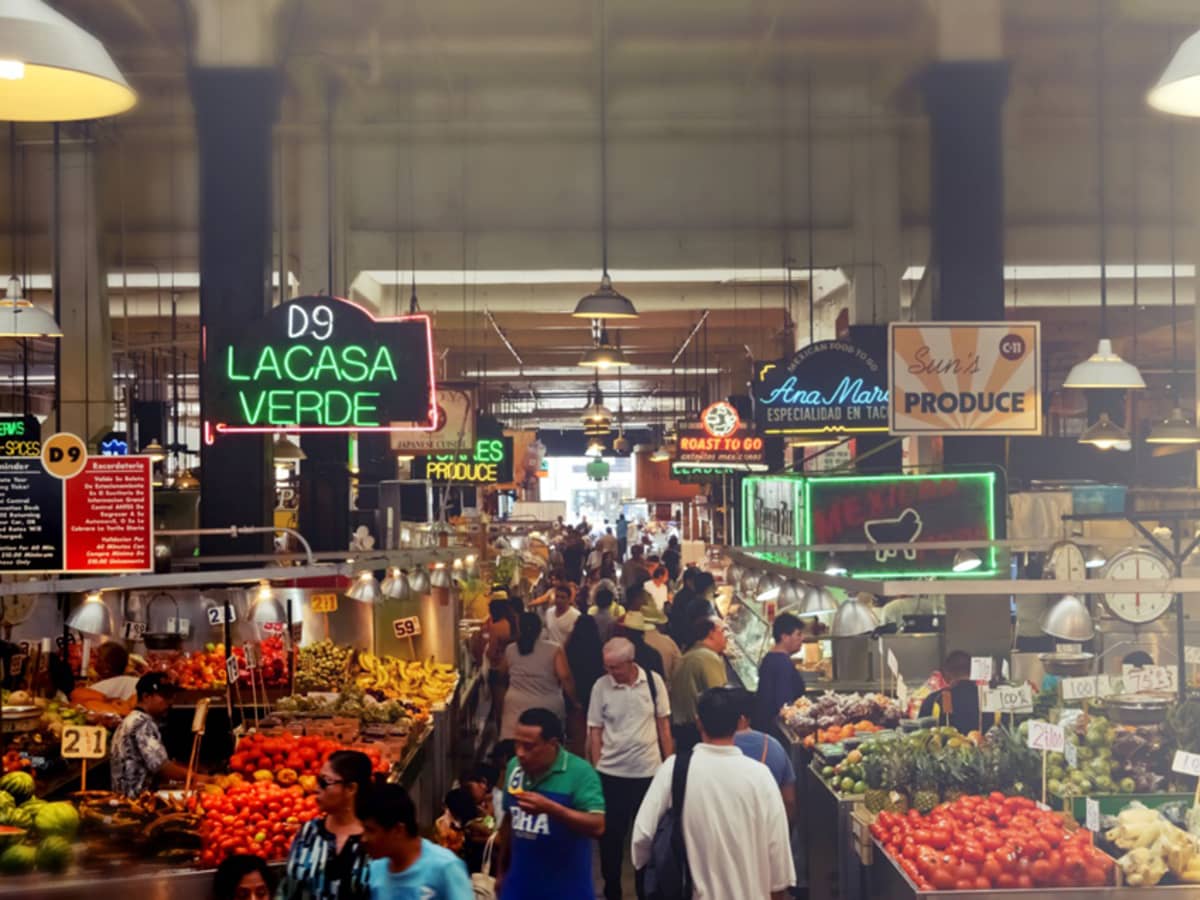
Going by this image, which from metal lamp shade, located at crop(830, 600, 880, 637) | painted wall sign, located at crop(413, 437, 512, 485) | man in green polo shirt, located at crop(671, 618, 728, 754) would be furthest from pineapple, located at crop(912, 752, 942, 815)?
painted wall sign, located at crop(413, 437, 512, 485)

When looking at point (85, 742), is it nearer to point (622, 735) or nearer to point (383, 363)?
point (383, 363)

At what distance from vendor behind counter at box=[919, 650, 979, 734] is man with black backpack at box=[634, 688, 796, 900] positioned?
4.49m

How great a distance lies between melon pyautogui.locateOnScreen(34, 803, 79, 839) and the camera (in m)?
6.79

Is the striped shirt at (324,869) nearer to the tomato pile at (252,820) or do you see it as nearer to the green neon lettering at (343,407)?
the tomato pile at (252,820)

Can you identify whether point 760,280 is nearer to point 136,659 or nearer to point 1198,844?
point 136,659

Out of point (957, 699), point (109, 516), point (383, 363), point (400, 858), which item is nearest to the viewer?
point (400, 858)

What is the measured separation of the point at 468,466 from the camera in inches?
723

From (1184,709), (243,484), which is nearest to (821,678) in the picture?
(1184,709)

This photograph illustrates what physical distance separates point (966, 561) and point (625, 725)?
120 inches

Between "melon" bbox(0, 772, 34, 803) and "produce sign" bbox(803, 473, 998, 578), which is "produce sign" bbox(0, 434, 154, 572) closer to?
"melon" bbox(0, 772, 34, 803)

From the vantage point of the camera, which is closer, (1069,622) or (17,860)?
(17,860)

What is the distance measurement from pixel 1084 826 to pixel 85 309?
40.9 ft

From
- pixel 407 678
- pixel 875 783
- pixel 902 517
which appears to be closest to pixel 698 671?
Result: pixel 902 517

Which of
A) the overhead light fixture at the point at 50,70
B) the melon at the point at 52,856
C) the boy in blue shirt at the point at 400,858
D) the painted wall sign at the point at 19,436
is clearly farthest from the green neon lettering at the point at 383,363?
the painted wall sign at the point at 19,436
